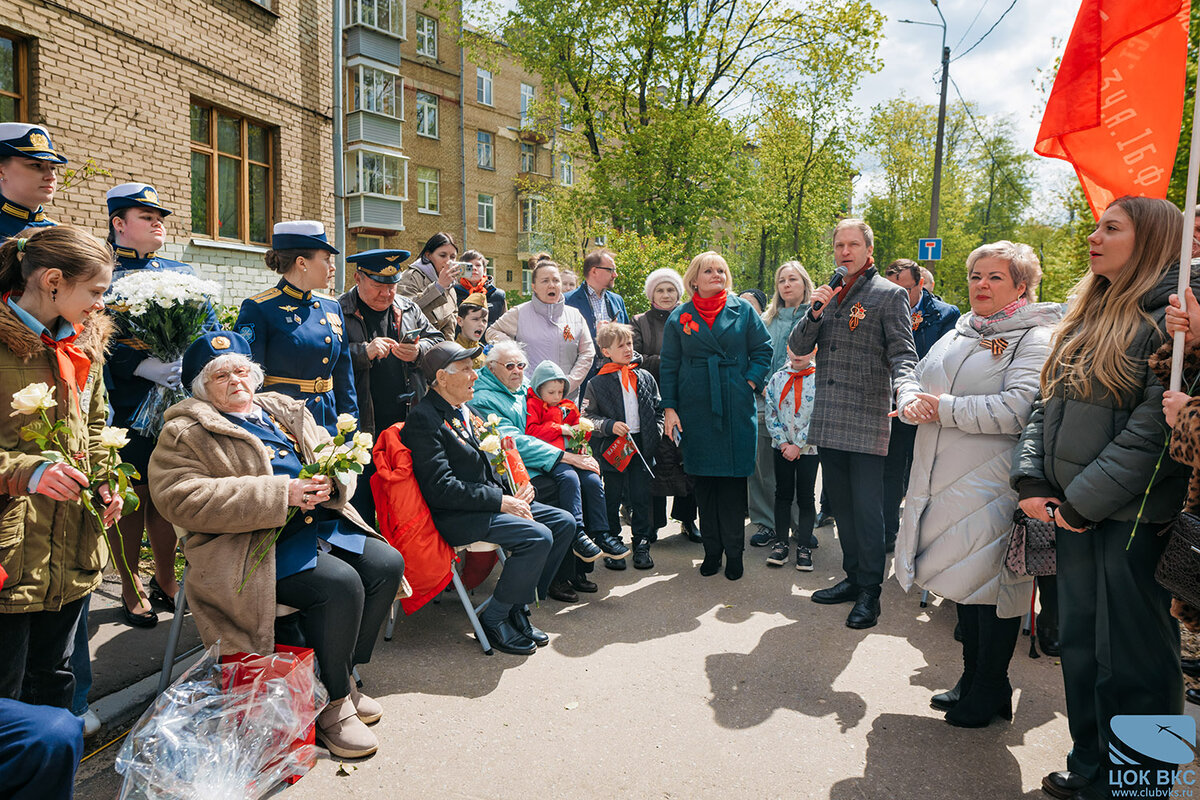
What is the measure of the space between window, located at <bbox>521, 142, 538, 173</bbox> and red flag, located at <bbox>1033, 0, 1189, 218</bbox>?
33.3m

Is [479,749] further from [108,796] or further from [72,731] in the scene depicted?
[72,731]

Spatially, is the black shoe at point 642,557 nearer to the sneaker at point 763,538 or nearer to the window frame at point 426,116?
the sneaker at point 763,538

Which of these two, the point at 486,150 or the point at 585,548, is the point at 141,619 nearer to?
the point at 585,548

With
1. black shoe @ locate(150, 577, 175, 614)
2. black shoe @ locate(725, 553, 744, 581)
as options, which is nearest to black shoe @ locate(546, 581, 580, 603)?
black shoe @ locate(725, 553, 744, 581)

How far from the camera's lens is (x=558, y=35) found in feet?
71.5

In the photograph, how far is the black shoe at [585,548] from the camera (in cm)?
497

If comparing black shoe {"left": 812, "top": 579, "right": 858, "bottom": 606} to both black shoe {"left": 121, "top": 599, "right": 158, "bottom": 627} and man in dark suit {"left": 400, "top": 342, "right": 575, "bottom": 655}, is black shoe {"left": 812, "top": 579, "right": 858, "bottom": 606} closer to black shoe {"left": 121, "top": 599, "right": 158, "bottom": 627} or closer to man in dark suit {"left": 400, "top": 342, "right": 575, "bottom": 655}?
man in dark suit {"left": 400, "top": 342, "right": 575, "bottom": 655}

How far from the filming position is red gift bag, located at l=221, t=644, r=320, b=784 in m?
2.95

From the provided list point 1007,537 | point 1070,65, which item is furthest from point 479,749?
point 1070,65

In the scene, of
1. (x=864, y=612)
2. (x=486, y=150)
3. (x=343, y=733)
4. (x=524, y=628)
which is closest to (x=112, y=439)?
(x=343, y=733)

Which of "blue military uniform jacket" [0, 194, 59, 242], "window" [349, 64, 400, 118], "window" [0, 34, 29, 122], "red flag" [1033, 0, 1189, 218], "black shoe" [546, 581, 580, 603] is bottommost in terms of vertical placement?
"black shoe" [546, 581, 580, 603]

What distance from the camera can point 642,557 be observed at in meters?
5.87

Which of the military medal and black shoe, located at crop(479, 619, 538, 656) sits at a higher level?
the military medal

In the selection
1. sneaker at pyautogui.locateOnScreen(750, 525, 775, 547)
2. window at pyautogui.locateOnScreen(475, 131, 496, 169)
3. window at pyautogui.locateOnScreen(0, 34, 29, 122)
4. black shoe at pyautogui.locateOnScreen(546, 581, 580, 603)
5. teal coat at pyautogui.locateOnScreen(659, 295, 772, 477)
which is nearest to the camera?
black shoe at pyautogui.locateOnScreen(546, 581, 580, 603)
